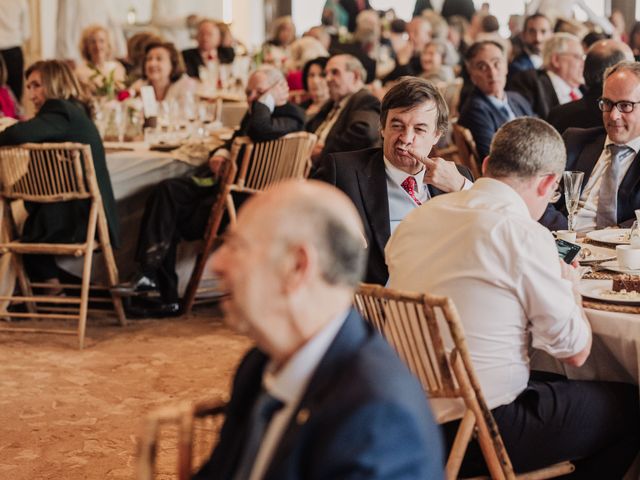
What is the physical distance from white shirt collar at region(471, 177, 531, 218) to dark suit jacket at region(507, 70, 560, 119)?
14.2 feet

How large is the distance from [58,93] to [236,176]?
984mm

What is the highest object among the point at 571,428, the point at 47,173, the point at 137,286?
the point at 47,173

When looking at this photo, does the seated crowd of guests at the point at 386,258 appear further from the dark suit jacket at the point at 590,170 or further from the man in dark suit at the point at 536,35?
the man in dark suit at the point at 536,35

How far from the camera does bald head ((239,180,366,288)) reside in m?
1.29

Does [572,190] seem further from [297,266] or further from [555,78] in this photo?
[555,78]

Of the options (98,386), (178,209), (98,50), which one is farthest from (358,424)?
(98,50)

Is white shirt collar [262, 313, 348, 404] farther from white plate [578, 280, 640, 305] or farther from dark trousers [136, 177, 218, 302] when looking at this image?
dark trousers [136, 177, 218, 302]

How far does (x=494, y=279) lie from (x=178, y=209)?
322 cm

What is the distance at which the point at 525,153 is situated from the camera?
240 cm

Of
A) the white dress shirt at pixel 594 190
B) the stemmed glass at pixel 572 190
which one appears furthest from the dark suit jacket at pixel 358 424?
the white dress shirt at pixel 594 190

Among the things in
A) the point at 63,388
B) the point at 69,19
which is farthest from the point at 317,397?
the point at 69,19

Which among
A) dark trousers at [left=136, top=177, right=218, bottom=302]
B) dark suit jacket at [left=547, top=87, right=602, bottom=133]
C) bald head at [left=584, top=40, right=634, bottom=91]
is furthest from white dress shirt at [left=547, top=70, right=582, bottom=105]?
dark trousers at [left=136, top=177, right=218, bottom=302]

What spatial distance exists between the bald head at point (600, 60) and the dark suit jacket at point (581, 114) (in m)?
0.13

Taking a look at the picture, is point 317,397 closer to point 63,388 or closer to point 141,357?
point 63,388
